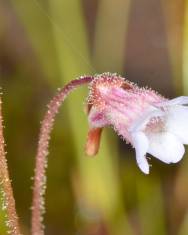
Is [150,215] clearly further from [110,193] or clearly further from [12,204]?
[12,204]

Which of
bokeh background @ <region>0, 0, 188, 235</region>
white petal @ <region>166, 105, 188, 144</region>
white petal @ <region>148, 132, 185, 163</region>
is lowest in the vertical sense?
white petal @ <region>148, 132, 185, 163</region>

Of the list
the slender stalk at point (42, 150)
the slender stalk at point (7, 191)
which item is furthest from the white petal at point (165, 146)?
the slender stalk at point (7, 191)

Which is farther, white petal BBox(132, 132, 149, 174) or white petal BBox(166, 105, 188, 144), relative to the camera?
white petal BBox(166, 105, 188, 144)

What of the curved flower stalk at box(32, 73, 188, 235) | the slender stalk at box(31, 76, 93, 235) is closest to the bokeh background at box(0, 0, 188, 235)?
the slender stalk at box(31, 76, 93, 235)

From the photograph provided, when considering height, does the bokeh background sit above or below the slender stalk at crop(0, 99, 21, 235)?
above

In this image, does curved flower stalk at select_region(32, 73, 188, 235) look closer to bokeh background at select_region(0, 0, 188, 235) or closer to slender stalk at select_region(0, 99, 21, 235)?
slender stalk at select_region(0, 99, 21, 235)

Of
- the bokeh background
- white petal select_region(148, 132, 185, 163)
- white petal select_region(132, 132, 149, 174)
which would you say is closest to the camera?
white petal select_region(132, 132, 149, 174)

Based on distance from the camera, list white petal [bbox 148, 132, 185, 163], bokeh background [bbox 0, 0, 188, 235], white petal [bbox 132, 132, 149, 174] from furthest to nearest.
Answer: bokeh background [bbox 0, 0, 188, 235], white petal [bbox 148, 132, 185, 163], white petal [bbox 132, 132, 149, 174]
